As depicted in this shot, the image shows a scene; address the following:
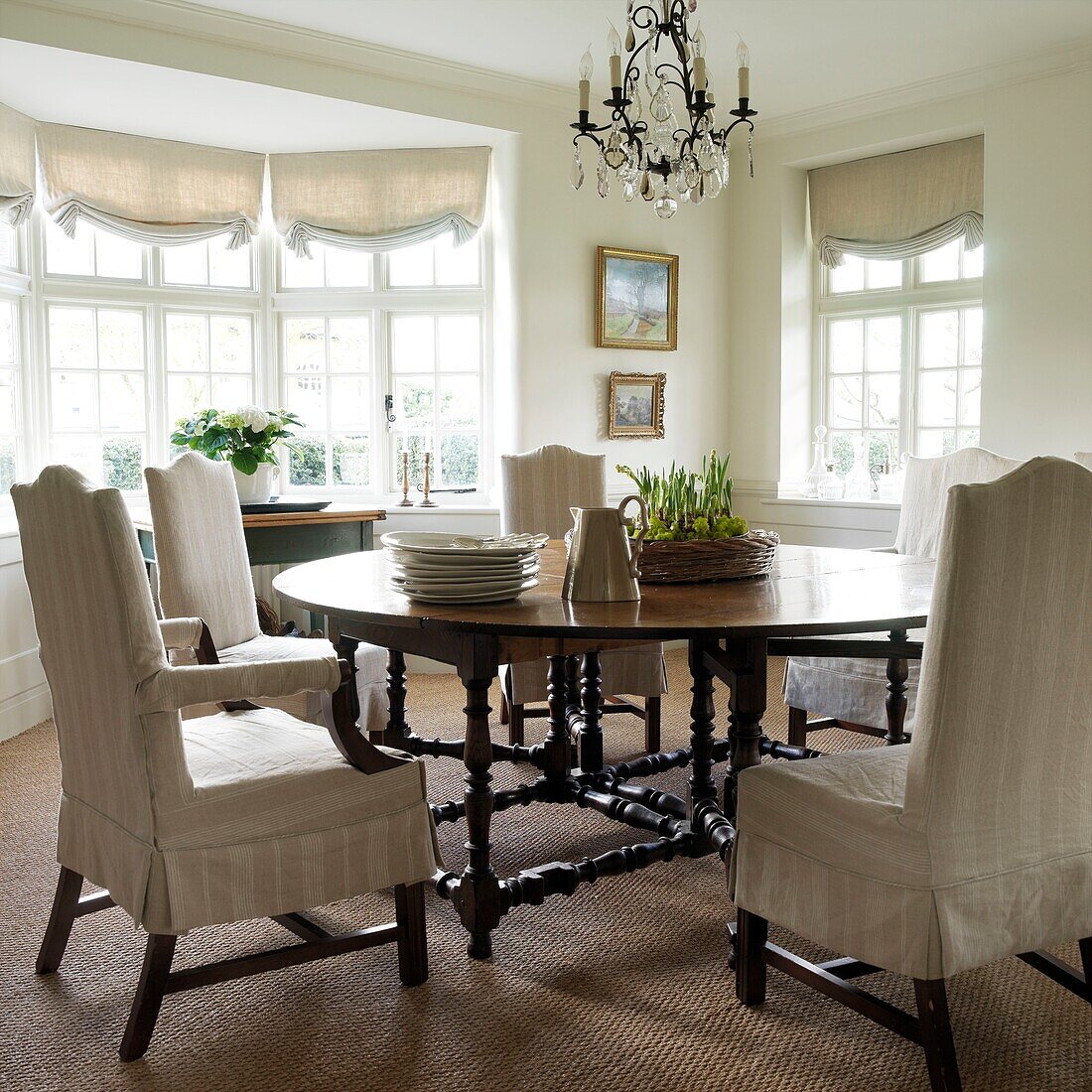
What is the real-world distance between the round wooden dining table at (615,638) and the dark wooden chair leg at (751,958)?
29 centimetres

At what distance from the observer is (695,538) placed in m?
2.49

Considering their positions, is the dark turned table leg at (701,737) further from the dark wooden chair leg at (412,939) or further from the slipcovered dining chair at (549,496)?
the slipcovered dining chair at (549,496)

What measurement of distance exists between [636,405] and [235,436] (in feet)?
6.63

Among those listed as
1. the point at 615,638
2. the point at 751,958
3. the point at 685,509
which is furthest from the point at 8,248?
the point at 751,958

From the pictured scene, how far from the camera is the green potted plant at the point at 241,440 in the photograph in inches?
171

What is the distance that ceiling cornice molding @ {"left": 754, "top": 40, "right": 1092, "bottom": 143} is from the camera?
14.6 feet

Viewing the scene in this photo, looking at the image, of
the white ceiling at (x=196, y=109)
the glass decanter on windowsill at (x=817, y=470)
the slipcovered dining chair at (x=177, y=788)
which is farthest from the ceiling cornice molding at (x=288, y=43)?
the slipcovered dining chair at (x=177, y=788)

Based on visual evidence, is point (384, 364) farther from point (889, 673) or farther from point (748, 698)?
point (748, 698)

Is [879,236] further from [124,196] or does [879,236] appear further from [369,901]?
[369,901]

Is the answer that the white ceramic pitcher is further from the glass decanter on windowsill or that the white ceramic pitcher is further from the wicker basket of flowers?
the glass decanter on windowsill

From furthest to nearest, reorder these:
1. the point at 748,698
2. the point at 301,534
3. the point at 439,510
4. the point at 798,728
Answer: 1. the point at 439,510
2. the point at 301,534
3. the point at 798,728
4. the point at 748,698

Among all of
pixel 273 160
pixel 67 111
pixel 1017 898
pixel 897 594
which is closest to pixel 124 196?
pixel 67 111

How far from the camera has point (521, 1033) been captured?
201cm

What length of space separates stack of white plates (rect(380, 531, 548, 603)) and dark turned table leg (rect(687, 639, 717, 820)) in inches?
25.2
